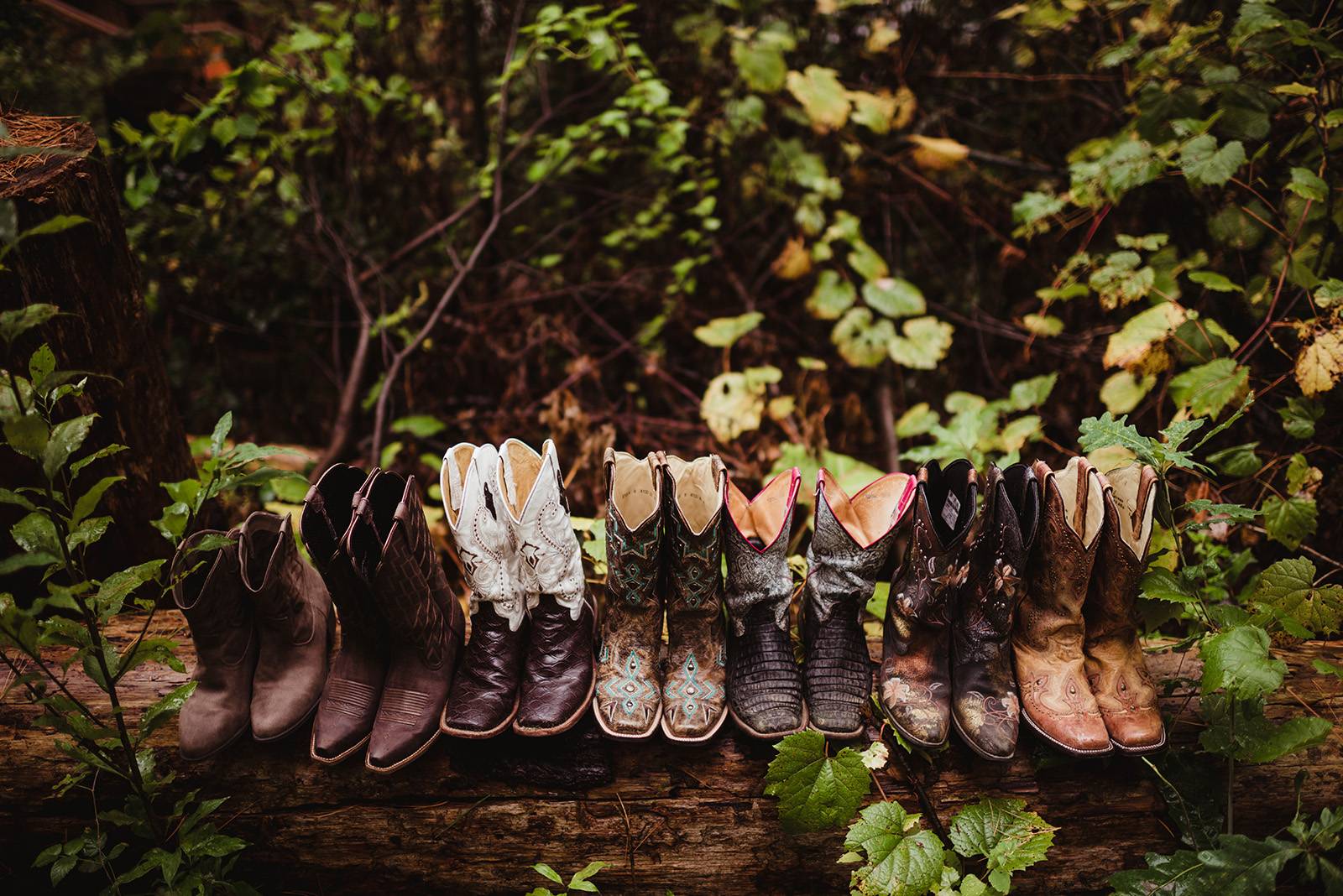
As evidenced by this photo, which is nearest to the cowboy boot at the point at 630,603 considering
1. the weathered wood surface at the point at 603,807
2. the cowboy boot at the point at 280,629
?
the weathered wood surface at the point at 603,807

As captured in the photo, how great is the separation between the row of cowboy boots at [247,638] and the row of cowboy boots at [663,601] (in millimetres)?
809

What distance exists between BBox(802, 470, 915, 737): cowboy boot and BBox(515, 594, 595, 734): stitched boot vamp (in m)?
0.62

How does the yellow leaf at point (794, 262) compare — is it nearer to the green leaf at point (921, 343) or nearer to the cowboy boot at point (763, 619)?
the green leaf at point (921, 343)

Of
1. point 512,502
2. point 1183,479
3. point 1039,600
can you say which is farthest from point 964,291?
point 512,502

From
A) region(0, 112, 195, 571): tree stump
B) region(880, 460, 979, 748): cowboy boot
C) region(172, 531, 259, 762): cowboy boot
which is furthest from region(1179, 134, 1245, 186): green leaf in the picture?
region(0, 112, 195, 571): tree stump

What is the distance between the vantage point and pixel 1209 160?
93.2 inches

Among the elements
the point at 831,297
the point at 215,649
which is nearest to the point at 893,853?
the point at 215,649

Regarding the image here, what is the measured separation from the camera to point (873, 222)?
168 inches

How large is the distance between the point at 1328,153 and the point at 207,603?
146 inches

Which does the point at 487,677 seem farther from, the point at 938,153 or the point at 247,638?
the point at 938,153

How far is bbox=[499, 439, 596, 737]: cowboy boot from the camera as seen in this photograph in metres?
1.78

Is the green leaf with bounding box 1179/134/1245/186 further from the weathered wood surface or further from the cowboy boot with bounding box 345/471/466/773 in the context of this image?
the cowboy boot with bounding box 345/471/466/773

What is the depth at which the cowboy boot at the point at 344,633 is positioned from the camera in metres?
1.72

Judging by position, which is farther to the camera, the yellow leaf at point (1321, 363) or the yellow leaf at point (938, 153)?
the yellow leaf at point (938, 153)
